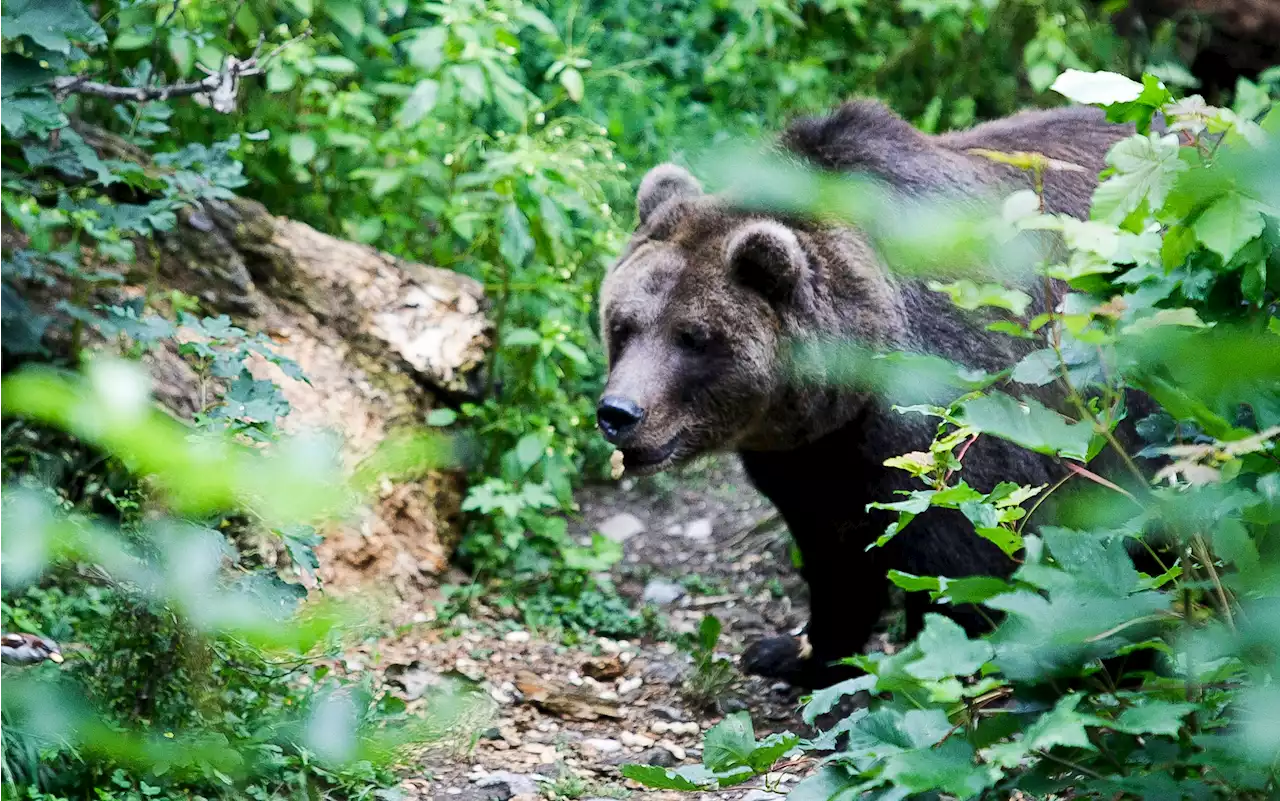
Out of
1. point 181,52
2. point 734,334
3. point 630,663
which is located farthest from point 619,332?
point 181,52

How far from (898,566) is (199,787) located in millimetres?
2217

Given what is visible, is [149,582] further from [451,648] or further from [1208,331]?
[451,648]

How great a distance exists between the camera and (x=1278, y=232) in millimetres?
2350

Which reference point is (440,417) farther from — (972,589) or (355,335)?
(972,589)

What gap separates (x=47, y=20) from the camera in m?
3.35

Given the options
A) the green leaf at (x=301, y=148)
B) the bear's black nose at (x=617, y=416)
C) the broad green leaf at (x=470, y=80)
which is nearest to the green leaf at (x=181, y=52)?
the green leaf at (x=301, y=148)

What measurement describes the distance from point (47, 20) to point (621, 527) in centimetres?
373

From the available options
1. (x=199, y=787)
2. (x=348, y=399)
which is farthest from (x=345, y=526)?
(x=199, y=787)

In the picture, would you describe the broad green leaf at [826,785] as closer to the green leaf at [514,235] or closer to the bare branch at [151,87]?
the bare branch at [151,87]

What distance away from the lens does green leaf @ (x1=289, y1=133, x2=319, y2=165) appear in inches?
232

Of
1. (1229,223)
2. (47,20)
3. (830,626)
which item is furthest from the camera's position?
(830,626)

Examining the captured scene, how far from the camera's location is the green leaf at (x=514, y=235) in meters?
5.57

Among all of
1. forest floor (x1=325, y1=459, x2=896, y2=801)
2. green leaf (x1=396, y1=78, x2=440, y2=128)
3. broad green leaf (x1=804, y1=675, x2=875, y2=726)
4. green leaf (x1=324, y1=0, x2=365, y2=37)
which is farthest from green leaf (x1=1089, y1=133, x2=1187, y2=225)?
green leaf (x1=324, y1=0, x2=365, y2=37)

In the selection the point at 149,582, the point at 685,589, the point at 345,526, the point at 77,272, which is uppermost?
the point at 149,582
